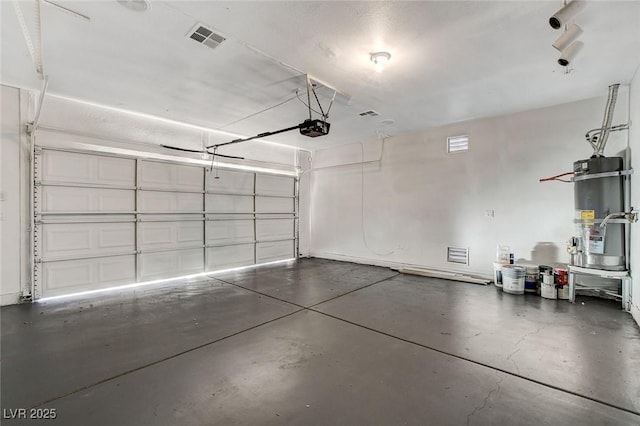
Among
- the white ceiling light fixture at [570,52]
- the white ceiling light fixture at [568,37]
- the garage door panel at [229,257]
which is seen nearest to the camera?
the white ceiling light fixture at [568,37]

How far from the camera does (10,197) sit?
3895 millimetres

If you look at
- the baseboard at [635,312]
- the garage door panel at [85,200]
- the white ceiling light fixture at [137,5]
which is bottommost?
the baseboard at [635,312]

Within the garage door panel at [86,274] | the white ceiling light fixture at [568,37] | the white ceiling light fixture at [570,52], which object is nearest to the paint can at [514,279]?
the white ceiling light fixture at [570,52]

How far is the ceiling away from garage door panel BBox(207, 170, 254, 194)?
162cm

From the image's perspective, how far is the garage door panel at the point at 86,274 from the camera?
420cm

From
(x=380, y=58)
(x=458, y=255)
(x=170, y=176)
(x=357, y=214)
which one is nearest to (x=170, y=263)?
(x=170, y=176)

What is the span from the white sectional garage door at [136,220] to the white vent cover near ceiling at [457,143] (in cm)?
421

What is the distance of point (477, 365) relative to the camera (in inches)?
92.5

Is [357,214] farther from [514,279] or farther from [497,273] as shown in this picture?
[514,279]

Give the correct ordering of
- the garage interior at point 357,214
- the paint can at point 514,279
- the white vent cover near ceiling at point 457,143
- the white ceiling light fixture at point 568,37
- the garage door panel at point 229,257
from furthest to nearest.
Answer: the garage door panel at point 229,257 → the white vent cover near ceiling at point 457,143 → the paint can at point 514,279 → the white ceiling light fixture at point 568,37 → the garage interior at point 357,214

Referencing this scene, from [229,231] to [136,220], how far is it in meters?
1.86

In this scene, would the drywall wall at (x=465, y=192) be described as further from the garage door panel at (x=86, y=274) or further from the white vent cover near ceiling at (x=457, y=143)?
the garage door panel at (x=86, y=274)

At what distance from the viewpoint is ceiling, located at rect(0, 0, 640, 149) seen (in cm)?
243

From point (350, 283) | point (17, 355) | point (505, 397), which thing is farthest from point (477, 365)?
point (17, 355)
